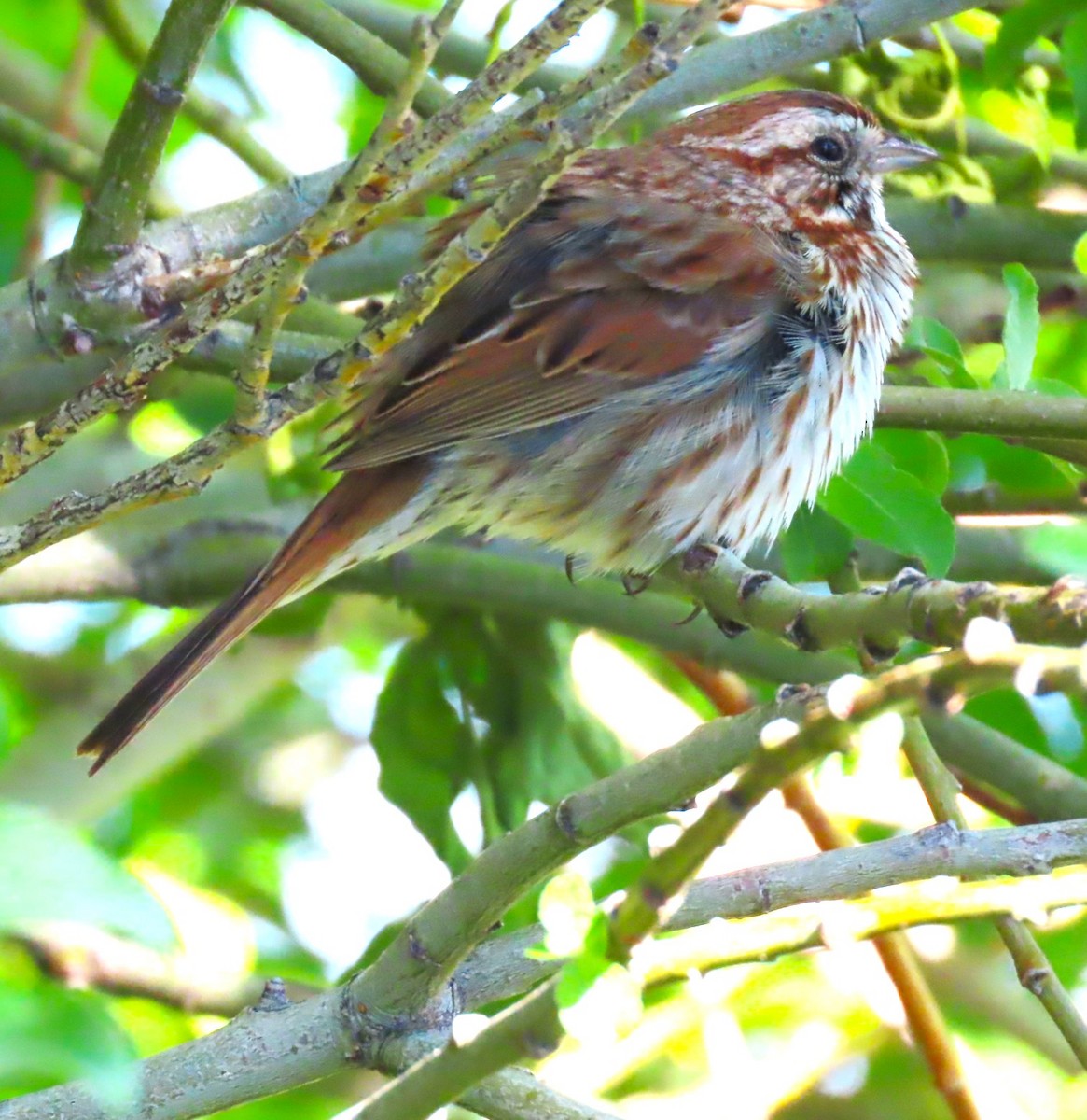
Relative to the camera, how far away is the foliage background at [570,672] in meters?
3.20

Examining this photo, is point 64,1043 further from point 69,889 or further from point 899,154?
point 899,154

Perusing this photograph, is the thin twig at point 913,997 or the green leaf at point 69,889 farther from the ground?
the thin twig at point 913,997

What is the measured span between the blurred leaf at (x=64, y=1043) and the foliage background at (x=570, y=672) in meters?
1.49

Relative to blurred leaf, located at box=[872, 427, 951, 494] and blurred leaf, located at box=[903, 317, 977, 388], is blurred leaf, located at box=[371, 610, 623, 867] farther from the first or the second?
blurred leaf, located at box=[903, 317, 977, 388]

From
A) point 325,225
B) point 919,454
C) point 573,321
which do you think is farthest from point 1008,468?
point 325,225

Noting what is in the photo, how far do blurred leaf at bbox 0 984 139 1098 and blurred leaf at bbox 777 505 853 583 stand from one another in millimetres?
2138

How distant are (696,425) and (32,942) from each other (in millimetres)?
1649

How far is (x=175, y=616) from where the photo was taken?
178 inches

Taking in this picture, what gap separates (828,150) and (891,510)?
4.33 ft

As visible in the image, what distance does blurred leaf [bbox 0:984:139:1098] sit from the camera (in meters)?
1.07

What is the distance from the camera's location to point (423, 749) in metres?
3.48

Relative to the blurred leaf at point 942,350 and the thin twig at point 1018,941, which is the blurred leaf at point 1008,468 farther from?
the thin twig at point 1018,941

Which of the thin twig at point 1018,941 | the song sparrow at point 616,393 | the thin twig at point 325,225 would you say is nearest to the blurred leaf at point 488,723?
the song sparrow at point 616,393

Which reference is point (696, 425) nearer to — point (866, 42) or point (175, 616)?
point (866, 42)
